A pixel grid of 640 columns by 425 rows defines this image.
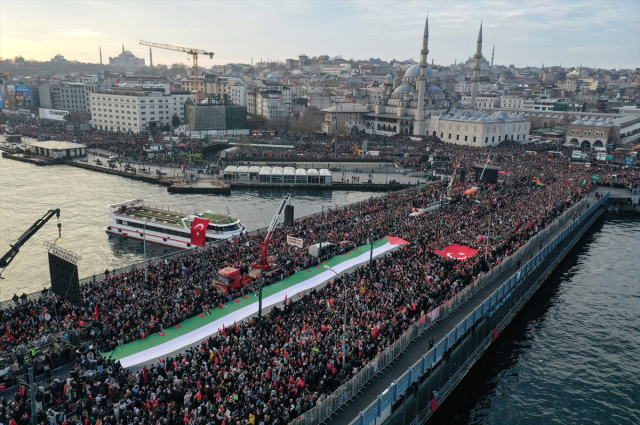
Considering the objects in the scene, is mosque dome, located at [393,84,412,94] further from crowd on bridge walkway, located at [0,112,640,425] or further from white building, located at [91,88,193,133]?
crowd on bridge walkway, located at [0,112,640,425]

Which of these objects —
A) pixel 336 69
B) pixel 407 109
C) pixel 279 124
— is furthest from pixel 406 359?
pixel 336 69

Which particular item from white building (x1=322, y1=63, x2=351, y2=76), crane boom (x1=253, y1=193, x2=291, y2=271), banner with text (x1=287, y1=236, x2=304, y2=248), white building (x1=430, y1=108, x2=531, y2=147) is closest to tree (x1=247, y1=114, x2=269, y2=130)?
white building (x1=430, y1=108, x2=531, y2=147)

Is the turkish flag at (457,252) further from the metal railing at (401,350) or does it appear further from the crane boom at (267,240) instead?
the crane boom at (267,240)

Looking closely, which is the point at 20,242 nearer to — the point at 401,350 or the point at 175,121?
the point at 401,350

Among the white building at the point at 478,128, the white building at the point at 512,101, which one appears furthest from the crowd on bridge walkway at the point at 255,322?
the white building at the point at 512,101

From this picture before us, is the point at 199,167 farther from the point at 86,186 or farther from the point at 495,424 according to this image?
the point at 495,424

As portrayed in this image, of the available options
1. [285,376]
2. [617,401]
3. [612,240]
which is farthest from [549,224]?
[285,376]
